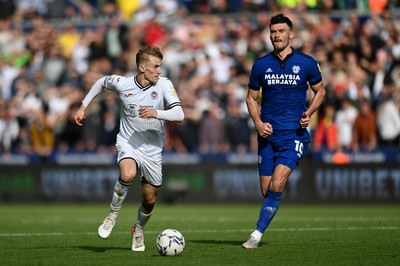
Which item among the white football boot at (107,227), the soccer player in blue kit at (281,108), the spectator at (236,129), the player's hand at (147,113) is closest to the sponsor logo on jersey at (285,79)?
the soccer player in blue kit at (281,108)

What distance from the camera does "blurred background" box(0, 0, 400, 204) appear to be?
2319cm

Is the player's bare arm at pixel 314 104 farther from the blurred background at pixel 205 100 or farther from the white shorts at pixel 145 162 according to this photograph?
the blurred background at pixel 205 100

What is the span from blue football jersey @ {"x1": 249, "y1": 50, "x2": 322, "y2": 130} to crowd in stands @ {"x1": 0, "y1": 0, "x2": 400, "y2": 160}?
10.3 metres

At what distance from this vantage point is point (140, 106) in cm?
1227

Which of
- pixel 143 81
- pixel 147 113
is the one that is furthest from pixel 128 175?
pixel 143 81

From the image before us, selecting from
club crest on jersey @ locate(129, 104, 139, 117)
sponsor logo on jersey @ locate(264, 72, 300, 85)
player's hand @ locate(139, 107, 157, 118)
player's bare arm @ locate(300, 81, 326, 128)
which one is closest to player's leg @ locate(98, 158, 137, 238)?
club crest on jersey @ locate(129, 104, 139, 117)

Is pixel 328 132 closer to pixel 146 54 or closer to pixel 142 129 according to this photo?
pixel 142 129

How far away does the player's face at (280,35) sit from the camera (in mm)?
12438

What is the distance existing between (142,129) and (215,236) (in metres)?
2.92

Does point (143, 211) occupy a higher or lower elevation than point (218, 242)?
higher

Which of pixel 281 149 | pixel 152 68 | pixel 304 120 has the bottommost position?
pixel 281 149

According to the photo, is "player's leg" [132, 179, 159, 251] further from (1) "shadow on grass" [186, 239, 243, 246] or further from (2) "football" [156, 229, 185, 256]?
(1) "shadow on grass" [186, 239, 243, 246]

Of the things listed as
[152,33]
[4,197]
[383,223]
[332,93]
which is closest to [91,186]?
[4,197]

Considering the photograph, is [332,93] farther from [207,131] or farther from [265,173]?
[265,173]
